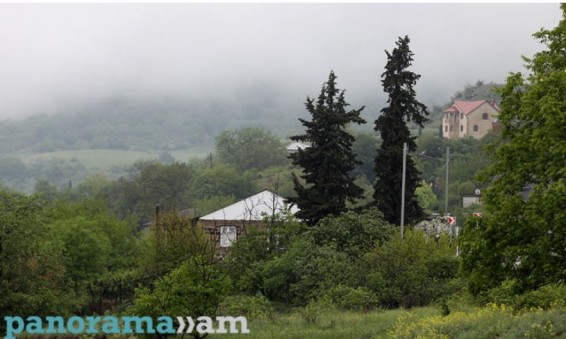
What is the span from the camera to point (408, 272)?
33.8 m

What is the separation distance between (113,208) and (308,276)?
100614mm

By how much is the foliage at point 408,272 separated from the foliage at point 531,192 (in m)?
13.8

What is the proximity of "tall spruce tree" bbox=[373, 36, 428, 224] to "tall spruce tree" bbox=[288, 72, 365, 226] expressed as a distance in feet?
5.53

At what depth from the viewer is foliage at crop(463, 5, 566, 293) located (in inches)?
700

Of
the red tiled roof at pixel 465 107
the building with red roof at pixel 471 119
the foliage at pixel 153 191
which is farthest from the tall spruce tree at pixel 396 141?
the red tiled roof at pixel 465 107

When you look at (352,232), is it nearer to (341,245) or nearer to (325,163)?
(341,245)

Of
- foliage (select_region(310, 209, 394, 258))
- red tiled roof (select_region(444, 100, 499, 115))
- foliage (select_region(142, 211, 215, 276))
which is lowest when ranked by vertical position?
foliage (select_region(142, 211, 215, 276))

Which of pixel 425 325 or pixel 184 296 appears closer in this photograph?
pixel 425 325

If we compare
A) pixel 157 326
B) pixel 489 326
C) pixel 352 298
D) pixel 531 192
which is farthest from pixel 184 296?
pixel 531 192

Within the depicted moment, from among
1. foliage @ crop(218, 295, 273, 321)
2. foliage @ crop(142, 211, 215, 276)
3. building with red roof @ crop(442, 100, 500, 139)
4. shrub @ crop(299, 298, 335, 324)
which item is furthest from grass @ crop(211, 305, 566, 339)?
building with red roof @ crop(442, 100, 500, 139)

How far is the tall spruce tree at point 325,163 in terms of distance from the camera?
44.1 m

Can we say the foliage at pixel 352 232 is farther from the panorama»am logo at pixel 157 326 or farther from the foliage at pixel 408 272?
the panorama»am logo at pixel 157 326

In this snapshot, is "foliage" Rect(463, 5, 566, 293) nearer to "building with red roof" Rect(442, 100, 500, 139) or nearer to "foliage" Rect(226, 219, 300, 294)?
"foliage" Rect(226, 219, 300, 294)

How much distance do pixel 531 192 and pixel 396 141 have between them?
89.0 feet
